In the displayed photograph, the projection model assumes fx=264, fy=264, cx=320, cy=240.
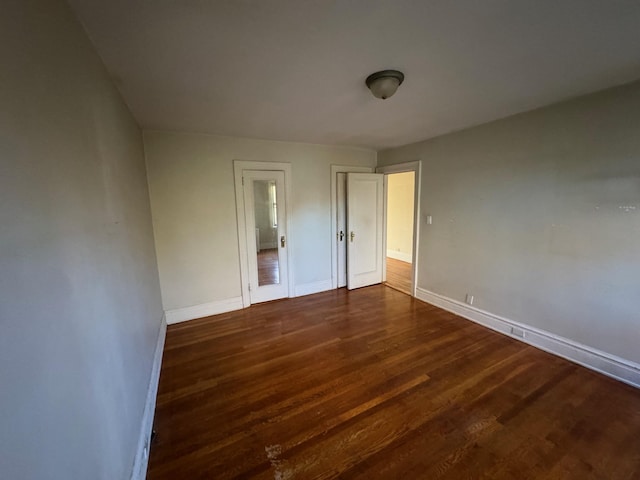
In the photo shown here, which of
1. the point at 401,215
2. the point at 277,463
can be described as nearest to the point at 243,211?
the point at 277,463

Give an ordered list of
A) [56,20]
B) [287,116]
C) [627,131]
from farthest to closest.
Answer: [287,116] → [627,131] → [56,20]

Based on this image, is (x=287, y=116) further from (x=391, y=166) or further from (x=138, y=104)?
(x=391, y=166)

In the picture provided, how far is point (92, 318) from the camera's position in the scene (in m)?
1.04

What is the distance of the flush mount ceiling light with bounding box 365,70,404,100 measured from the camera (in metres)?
1.77

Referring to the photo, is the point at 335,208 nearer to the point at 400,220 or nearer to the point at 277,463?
the point at 400,220

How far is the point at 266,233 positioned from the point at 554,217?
3292 mm

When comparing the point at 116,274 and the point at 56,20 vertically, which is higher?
the point at 56,20

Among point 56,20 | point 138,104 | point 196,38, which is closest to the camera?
point 56,20

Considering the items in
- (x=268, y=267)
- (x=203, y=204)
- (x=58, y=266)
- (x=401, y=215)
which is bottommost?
(x=268, y=267)

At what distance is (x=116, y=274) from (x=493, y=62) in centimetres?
259

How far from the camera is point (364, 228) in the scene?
4.48m

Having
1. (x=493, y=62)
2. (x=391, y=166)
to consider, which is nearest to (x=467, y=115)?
(x=493, y=62)

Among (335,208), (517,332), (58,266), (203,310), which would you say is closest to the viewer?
(58,266)

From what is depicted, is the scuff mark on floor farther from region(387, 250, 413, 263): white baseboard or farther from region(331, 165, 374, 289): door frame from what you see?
region(387, 250, 413, 263): white baseboard
